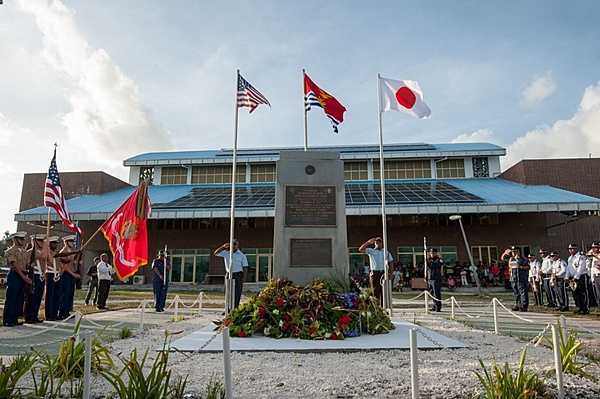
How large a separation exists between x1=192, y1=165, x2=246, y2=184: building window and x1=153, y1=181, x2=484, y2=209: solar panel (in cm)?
151

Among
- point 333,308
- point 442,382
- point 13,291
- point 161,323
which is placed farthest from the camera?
point 161,323

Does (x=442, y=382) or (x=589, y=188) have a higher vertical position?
(x=589, y=188)

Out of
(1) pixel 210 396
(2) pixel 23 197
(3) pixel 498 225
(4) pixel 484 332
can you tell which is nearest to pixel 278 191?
(4) pixel 484 332

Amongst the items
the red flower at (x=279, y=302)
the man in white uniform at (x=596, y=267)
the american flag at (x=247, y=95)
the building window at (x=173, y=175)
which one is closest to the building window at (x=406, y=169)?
the building window at (x=173, y=175)

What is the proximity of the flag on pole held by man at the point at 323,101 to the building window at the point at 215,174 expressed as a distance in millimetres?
20503

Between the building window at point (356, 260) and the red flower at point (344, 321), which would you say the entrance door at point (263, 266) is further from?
the red flower at point (344, 321)

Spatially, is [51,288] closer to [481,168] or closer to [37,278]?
[37,278]

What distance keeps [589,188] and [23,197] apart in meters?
41.7

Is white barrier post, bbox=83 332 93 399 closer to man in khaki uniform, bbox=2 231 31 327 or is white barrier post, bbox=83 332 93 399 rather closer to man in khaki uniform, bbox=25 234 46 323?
man in khaki uniform, bbox=2 231 31 327

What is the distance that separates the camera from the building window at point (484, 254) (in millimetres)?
26938

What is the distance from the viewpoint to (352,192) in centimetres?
2756

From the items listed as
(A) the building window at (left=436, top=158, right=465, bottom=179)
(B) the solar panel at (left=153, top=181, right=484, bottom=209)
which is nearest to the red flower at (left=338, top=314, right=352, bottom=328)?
(B) the solar panel at (left=153, top=181, right=484, bottom=209)

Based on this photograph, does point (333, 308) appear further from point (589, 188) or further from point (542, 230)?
point (589, 188)

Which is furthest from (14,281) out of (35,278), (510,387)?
(510,387)
